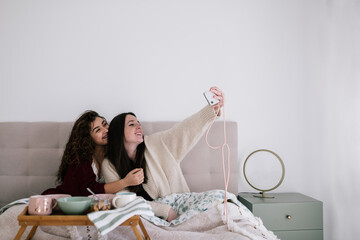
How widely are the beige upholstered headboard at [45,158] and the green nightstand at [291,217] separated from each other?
28 cm

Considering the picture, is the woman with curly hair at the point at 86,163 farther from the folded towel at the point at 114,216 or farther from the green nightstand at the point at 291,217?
the green nightstand at the point at 291,217

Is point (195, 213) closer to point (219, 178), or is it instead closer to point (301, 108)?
point (219, 178)

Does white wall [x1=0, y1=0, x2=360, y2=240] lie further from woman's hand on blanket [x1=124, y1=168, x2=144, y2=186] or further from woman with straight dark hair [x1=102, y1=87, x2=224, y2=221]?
woman's hand on blanket [x1=124, y1=168, x2=144, y2=186]

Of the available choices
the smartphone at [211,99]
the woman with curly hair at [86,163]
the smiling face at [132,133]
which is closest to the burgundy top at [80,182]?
the woman with curly hair at [86,163]

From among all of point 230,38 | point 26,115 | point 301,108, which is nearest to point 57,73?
point 26,115

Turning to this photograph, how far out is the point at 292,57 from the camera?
247 centimetres

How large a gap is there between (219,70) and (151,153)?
0.89 meters

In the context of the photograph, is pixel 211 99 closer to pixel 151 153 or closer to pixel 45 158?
pixel 151 153

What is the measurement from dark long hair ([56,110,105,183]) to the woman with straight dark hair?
13cm

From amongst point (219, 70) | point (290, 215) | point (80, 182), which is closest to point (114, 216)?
point (80, 182)

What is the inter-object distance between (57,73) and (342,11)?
2365mm

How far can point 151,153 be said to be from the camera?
2.04 m

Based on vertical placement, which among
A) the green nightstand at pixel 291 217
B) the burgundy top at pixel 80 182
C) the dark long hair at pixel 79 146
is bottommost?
the green nightstand at pixel 291 217

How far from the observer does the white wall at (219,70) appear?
2346 mm
